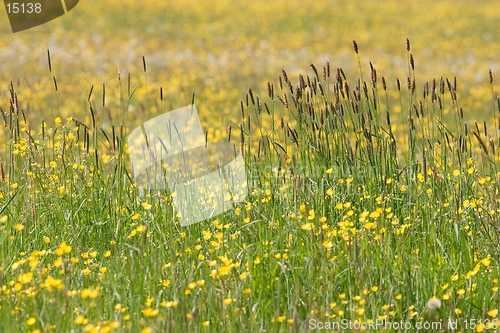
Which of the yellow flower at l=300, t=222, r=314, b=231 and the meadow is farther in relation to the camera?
the yellow flower at l=300, t=222, r=314, b=231

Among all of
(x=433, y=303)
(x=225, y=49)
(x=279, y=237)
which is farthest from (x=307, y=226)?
(x=225, y=49)

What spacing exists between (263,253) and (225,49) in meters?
13.8

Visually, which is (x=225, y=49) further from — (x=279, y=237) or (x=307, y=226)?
(x=307, y=226)

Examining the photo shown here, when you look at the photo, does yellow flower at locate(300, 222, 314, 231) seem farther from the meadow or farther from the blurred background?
the blurred background

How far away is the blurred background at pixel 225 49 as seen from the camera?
1144 cm

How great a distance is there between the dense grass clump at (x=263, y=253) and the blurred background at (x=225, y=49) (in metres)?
5.08

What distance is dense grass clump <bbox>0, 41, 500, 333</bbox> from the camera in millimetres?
2908

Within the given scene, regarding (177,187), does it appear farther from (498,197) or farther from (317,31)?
(317,31)

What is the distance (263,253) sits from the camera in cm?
343

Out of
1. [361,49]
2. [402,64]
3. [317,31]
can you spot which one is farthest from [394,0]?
[402,64]

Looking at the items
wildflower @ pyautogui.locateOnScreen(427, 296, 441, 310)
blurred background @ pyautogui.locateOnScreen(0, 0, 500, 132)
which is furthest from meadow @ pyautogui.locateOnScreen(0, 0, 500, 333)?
blurred background @ pyautogui.locateOnScreen(0, 0, 500, 132)

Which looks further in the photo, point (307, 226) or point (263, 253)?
point (263, 253)

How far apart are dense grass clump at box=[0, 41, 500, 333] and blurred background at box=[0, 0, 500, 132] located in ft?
16.7

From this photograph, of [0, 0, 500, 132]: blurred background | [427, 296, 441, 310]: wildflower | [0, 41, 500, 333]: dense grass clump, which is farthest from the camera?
[0, 0, 500, 132]: blurred background
